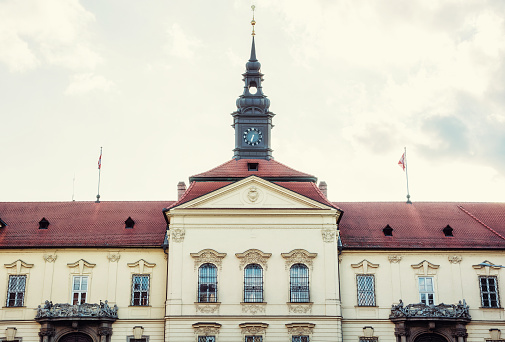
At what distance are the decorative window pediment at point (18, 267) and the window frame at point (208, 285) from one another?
10661mm

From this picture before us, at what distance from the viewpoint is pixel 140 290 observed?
44.2 metres

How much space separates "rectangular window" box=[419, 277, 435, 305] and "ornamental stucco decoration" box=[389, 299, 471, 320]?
1635 mm

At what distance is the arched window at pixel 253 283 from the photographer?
41875 millimetres

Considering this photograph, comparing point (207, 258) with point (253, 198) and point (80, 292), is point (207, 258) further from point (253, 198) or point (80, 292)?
point (80, 292)

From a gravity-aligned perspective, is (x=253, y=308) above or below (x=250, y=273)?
below

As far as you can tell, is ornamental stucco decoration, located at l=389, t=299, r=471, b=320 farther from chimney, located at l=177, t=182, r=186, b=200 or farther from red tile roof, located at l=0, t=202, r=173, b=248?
chimney, located at l=177, t=182, r=186, b=200

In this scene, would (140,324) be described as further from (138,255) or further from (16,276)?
(16,276)

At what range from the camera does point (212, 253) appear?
139 feet

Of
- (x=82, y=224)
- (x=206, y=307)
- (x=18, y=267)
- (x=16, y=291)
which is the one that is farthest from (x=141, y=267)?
(x=16, y=291)

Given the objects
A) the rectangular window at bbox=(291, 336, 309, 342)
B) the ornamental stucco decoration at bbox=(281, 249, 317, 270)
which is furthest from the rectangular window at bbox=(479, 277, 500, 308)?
the rectangular window at bbox=(291, 336, 309, 342)

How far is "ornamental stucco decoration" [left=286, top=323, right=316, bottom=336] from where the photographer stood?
135 ft

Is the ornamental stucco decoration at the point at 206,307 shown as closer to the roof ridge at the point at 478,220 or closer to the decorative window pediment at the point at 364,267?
the decorative window pediment at the point at 364,267

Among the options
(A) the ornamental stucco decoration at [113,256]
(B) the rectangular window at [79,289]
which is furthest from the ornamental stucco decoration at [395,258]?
(B) the rectangular window at [79,289]

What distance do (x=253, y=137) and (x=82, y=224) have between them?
12572mm
